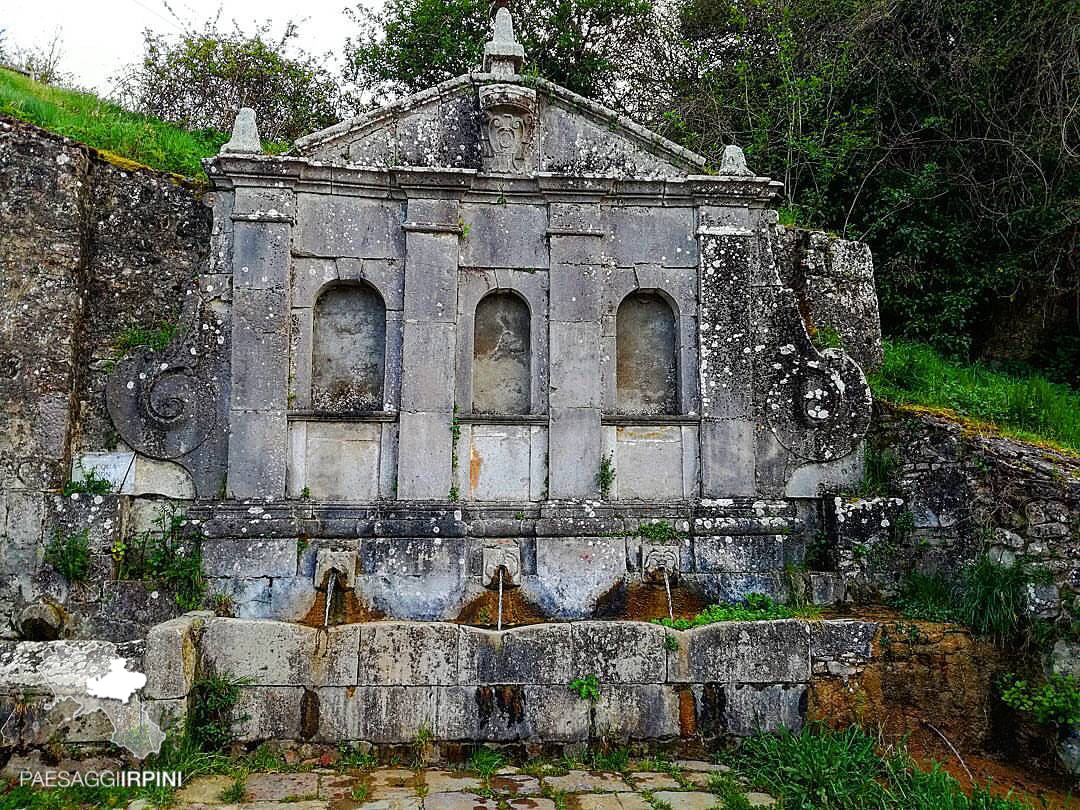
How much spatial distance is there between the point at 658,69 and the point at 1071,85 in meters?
7.46

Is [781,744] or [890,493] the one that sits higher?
[890,493]

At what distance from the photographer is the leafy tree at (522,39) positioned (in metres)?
16.0

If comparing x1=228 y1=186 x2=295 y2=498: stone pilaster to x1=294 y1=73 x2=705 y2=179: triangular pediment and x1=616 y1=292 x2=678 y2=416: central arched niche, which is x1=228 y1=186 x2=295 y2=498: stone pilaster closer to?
x1=294 y1=73 x2=705 y2=179: triangular pediment

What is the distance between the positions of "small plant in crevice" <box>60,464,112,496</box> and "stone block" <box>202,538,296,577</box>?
1154mm

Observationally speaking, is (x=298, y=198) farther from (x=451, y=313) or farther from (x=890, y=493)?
(x=890, y=493)

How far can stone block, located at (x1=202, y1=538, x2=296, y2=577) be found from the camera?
8.05 meters

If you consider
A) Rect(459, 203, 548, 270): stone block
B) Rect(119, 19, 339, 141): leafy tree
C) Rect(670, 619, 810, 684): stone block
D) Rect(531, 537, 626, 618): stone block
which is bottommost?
Rect(670, 619, 810, 684): stone block

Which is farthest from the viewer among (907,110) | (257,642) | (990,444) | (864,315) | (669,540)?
(907,110)

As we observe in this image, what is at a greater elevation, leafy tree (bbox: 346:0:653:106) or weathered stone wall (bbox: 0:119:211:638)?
leafy tree (bbox: 346:0:653:106)

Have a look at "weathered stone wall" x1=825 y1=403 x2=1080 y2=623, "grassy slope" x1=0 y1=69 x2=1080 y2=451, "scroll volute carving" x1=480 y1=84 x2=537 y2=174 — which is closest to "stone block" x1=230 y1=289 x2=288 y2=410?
"grassy slope" x1=0 y1=69 x2=1080 y2=451

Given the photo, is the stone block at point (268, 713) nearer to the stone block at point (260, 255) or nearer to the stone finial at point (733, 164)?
the stone block at point (260, 255)

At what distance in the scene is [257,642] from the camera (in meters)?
6.36

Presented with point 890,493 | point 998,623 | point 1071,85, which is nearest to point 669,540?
point 890,493

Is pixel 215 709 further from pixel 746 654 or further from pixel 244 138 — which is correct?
pixel 244 138
